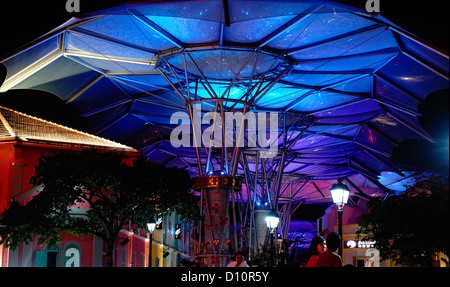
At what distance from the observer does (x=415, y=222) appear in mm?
15453

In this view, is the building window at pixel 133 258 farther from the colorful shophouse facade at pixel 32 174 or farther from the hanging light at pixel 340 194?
→ the hanging light at pixel 340 194

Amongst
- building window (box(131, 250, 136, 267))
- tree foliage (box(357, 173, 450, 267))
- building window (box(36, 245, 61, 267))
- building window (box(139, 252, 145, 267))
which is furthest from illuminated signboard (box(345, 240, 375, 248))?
tree foliage (box(357, 173, 450, 267))

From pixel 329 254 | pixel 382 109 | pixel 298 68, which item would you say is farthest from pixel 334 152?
pixel 329 254

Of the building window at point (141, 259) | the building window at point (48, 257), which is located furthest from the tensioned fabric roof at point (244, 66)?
the building window at point (141, 259)

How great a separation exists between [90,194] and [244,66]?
30.6 ft

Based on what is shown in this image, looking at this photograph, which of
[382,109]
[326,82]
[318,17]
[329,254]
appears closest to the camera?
[329,254]

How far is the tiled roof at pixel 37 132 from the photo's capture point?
27.4 meters

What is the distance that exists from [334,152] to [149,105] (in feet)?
63.6

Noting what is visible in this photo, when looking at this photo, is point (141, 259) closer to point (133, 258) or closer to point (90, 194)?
point (133, 258)
